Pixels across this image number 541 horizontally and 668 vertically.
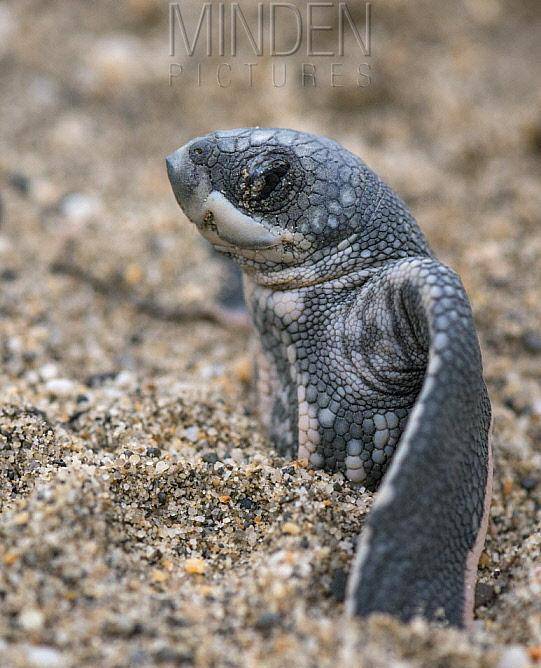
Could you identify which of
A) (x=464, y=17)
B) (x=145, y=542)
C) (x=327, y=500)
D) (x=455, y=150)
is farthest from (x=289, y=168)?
(x=464, y=17)

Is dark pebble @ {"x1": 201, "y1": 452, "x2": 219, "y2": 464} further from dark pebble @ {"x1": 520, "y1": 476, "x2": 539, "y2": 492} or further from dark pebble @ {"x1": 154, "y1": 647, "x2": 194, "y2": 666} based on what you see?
dark pebble @ {"x1": 520, "y1": 476, "x2": 539, "y2": 492}

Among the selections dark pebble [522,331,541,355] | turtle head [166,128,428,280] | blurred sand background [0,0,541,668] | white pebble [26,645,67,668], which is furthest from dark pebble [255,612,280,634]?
dark pebble [522,331,541,355]

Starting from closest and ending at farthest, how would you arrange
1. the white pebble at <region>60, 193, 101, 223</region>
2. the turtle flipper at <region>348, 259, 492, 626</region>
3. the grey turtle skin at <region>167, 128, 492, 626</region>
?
the turtle flipper at <region>348, 259, 492, 626</region>
the grey turtle skin at <region>167, 128, 492, 626</region>
the white pebble at <region>60, 193, 101, 223</region>

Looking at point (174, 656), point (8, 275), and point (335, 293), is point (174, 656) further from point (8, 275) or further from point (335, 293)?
point (8, 275)

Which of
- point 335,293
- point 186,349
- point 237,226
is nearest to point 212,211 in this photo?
point 237,226

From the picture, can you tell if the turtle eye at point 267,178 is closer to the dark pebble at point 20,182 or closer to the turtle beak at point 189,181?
the turtle beak at point 189,181

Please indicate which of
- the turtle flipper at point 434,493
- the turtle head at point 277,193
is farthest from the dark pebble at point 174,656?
the turtle head at point 277,193

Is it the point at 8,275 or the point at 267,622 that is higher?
the point at 8,275
